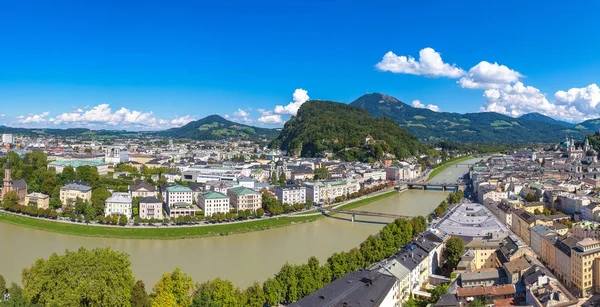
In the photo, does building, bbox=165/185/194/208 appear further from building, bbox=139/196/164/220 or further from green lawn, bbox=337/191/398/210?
green lawn, bbox=337/191/398/210

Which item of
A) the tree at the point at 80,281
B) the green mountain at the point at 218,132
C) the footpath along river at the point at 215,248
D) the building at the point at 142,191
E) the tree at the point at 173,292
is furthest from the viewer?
the green mountain at the point at 218,132

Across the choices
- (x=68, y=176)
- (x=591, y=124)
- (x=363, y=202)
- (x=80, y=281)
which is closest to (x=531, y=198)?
(x=363, y=202)

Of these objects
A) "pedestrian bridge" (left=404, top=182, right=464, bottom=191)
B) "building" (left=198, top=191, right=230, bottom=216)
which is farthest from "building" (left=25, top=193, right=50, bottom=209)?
"pedestrian bridge" (left=404, top=182, right=464, bottom=191)

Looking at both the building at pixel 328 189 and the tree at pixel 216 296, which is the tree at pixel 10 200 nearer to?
the building at pixel 328 189

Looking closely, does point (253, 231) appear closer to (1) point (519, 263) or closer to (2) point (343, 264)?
(2) point (343, 264)

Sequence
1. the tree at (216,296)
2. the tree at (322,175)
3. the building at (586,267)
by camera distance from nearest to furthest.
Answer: the tree at (216,296)
the building at (586,267)
the tree at (322,175)

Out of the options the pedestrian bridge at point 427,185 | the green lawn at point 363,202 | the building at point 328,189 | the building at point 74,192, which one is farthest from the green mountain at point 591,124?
the building at point 74,192
